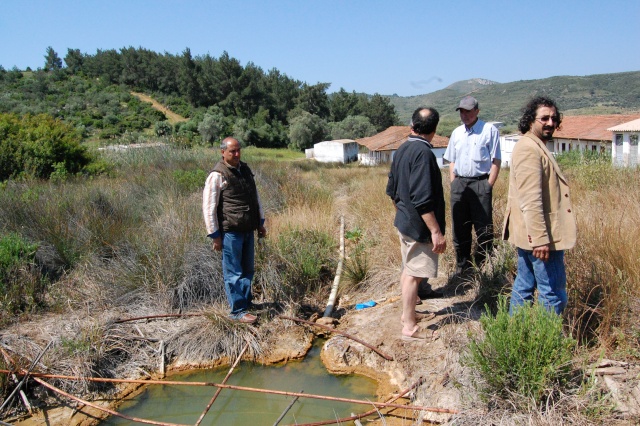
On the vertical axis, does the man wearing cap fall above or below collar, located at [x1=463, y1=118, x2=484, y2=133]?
below

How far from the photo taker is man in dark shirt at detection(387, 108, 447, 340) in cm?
377

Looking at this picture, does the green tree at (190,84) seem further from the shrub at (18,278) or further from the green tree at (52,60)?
the shrub at (18,278)

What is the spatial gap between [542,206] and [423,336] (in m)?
1.72

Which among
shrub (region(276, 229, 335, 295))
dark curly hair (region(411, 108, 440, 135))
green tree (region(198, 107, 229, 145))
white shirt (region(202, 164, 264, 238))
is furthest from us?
green tree (region(198, 107, 229, 145))

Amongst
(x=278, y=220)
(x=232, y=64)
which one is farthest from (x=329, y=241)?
(x=232, y=64)

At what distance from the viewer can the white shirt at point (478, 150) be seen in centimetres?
480

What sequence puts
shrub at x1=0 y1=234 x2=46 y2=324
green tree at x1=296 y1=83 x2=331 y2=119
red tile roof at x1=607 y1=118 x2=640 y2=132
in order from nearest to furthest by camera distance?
shrub at x1=0 y1=234 x2=46 y2=324, red tile roof at x1=607 y1=118 x2=640 y2=132, green tree at x1=296 y1=83 x2=331 y2=119

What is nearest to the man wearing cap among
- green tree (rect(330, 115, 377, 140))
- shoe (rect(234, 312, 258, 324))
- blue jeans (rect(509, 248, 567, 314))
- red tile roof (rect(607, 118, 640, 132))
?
blue jeans (rect(509, 248, 567, 314))

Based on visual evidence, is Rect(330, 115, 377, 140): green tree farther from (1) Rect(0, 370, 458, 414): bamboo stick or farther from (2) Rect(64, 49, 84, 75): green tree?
(1) Rect(0, 370, 458, 414): bamboo stick

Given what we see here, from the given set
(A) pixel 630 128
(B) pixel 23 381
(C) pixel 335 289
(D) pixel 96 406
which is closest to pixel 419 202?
(C) pixel 335 289

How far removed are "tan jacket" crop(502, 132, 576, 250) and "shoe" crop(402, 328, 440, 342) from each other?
1.37 m

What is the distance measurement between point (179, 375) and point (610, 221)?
14.5 feet

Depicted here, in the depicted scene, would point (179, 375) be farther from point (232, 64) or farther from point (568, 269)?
point (232, 64)

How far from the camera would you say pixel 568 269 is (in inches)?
158
